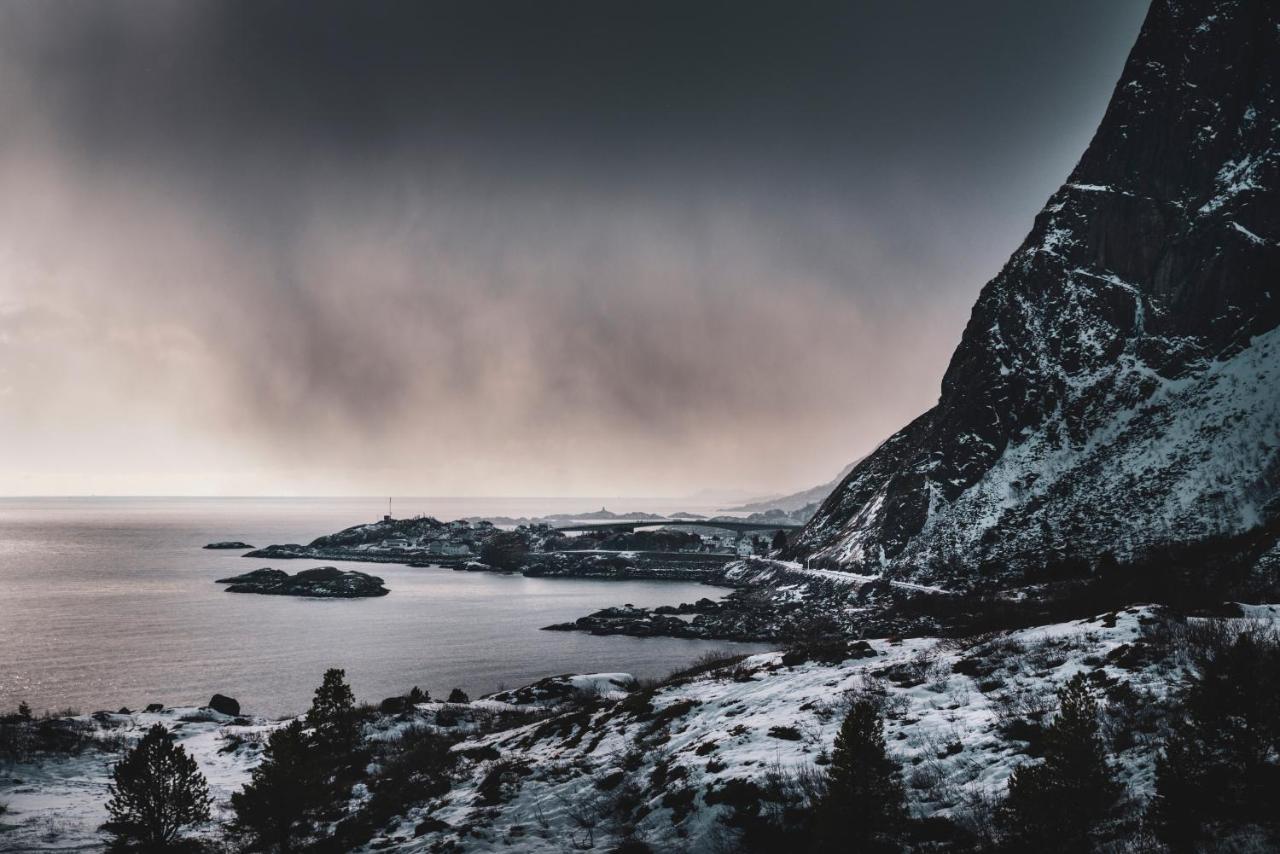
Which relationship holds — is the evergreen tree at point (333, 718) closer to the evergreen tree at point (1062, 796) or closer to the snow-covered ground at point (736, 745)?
the snow-covered ground at point (736, 745)

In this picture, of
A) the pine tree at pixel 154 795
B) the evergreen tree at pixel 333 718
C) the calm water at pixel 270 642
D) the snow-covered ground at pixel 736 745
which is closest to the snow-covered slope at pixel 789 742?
the snow-covered ground at pixel 736 745

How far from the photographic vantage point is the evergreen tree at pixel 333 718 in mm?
32062

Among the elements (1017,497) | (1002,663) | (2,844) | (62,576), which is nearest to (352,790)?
(2,844)

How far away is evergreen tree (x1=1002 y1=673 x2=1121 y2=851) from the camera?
1094cm

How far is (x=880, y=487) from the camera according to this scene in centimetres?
12756

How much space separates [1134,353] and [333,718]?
112 m

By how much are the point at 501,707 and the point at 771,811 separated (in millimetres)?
29872

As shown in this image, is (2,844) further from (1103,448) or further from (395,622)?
(1103,448)

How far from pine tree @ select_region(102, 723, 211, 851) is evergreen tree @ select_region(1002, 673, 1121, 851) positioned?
23.5 metres

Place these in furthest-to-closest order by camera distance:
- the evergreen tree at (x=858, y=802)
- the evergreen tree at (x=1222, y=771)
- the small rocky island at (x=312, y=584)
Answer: the small rocky island at (x=312, y=584)
the evergreen tree at (x=858, y=802)
the evergreen tree at (x=1222, y=771)

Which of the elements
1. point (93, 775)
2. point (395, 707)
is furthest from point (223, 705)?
point (93, 775)

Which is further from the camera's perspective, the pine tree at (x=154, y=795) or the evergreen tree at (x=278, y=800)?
the evergreen tree at (x=278, y=800)

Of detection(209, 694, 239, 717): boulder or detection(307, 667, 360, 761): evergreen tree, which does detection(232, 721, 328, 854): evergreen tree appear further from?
detection(209, 694, 239, 717): boulder

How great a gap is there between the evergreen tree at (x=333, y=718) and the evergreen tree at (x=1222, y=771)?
109 feet
